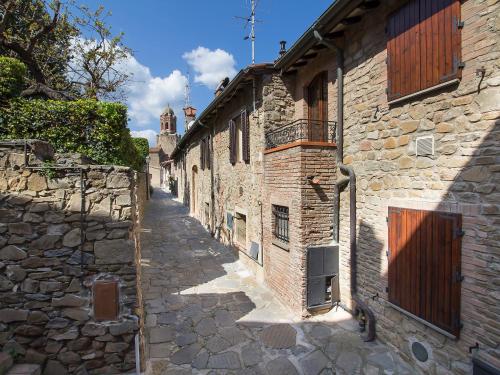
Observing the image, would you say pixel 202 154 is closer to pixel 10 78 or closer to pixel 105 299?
pixel 10 78

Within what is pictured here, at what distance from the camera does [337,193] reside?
5930 millimetres

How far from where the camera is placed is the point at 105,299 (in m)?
4.00

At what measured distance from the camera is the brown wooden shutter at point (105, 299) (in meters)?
3.98

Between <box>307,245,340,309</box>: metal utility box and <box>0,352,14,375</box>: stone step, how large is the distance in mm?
4870

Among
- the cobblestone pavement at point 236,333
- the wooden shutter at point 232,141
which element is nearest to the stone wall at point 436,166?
the cobblestone pavement at point 236,333

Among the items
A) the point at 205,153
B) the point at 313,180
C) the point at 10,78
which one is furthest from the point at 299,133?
the point at 205,153

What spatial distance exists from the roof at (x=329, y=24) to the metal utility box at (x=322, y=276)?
14.4 feet

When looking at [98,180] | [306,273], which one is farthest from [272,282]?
[98,180]

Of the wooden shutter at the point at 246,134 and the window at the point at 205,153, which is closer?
the wooden shutter at the point at 246,134

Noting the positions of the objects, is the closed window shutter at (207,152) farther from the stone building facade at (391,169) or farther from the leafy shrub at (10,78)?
the leafy shrub at (10,78)

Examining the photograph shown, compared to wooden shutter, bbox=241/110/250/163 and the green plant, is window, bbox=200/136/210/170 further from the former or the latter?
the green plant

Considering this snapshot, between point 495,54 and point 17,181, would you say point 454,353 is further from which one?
point 17,181

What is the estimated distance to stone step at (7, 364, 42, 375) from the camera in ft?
12.1

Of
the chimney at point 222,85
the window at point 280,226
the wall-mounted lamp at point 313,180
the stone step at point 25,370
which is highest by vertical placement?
the chimney at point 222,85
